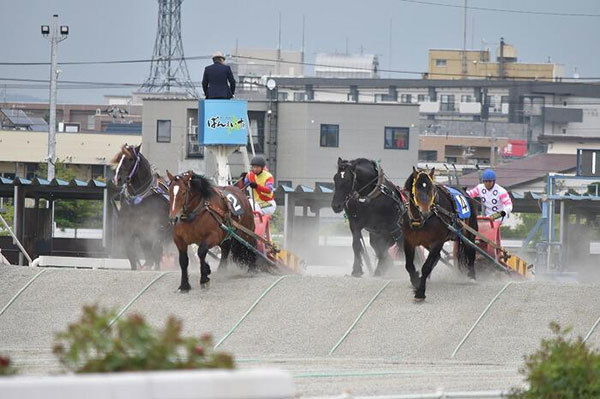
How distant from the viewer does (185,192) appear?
2211 cm

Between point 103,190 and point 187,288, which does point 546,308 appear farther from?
point 103,190

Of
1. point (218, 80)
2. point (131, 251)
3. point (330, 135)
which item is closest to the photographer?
point (131, 251)

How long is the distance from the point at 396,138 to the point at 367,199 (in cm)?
5193

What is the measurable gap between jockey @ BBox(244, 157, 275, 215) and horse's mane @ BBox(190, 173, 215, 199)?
224 cm

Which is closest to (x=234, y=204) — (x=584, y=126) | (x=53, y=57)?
(x=53, y=57)

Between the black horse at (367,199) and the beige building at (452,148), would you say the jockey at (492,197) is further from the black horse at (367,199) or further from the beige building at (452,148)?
the beige building at (452,148)

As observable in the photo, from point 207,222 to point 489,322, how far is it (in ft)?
16.9

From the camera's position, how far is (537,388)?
36.4 ft

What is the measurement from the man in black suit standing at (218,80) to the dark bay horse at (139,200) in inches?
174

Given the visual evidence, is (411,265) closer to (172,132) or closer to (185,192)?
(185,192)

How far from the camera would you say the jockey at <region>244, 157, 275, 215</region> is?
24875 mm

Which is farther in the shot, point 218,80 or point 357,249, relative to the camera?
point 218,80

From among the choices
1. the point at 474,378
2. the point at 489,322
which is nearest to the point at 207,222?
the point at 489,322

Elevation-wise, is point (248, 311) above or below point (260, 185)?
below
